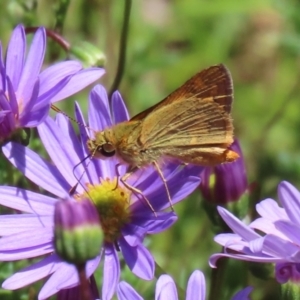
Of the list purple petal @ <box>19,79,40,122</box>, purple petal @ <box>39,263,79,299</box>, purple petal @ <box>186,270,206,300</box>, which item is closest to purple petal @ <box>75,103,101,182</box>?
purple petal @ <box>19,79,40,122</box>

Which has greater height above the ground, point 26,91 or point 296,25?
point 296,25

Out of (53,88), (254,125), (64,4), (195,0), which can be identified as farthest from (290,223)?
(195,0)

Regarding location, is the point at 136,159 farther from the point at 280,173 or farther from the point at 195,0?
the point at 195,0

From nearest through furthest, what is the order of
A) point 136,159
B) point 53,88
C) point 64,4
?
point 53,88 < point 136,159 < point 64,4

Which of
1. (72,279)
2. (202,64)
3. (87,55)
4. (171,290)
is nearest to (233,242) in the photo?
(171,290)

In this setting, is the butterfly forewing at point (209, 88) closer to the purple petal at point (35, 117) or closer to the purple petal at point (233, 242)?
the purple petal at point (35, 117)

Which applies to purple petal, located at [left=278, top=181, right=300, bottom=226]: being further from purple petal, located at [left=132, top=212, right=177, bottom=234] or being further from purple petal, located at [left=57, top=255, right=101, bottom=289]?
purple petal, located at [left=57, top=255, right=101, bottom=289]

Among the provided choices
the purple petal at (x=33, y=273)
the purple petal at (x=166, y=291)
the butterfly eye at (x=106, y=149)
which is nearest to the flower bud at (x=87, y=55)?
the butterfly eye at (x=106, y=149)
